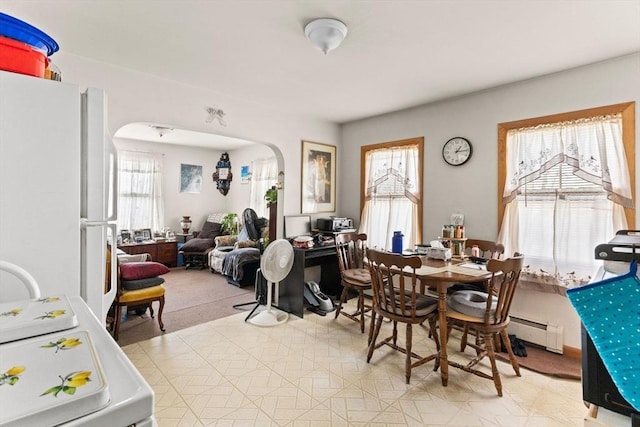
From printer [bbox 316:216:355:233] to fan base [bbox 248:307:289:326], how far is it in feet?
3.97

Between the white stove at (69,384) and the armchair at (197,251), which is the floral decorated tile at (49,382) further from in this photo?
the armchair at (197,251)

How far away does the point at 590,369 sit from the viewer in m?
0.74

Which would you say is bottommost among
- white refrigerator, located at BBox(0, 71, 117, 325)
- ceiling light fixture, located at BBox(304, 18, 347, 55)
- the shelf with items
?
the shelf with items

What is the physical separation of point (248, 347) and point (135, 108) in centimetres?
236

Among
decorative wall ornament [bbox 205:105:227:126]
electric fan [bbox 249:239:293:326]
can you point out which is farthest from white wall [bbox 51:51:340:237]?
electric fan [bbox 249:239:293:326]

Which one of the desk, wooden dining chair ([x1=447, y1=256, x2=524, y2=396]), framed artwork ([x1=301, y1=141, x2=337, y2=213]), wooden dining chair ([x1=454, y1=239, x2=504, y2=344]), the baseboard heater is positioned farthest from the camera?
framed artwork ([x1=301, y1=141, x2=337, y2=213])

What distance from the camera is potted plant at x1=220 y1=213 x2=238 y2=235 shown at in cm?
646

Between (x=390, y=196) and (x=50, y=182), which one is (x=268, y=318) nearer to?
(x=390, y=196)

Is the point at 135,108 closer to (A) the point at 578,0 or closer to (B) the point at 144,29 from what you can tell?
(B) the point at 144,29

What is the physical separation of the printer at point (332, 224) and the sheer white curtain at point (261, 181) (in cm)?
229

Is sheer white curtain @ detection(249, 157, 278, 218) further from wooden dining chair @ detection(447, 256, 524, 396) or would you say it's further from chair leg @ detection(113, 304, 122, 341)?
wooden dining chair @ detection(447, 256, 524, 396)

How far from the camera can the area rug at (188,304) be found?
3.16 meters

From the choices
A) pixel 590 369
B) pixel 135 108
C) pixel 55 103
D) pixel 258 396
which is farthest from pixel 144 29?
pixel 590 369

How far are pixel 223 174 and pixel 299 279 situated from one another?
423 centimetres
